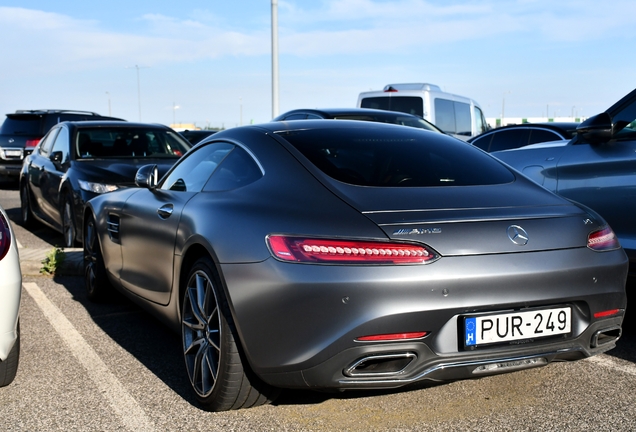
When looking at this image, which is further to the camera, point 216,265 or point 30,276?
point 30,276

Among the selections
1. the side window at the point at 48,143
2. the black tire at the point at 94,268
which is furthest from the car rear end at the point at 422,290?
the side window at the point at 48,143

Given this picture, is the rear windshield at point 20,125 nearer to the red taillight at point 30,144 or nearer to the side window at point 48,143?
the red taillight at point 30,144

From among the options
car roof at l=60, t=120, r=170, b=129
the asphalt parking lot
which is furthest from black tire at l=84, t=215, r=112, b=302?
car roof at l=60, t=120, r=170, b=129

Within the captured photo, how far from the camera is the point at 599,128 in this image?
5508 mm

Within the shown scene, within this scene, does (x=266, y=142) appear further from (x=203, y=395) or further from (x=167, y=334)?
(x=167, y=334)

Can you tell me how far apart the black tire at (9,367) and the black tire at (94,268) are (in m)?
1.89

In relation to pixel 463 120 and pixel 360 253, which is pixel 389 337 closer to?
pixel 360 253

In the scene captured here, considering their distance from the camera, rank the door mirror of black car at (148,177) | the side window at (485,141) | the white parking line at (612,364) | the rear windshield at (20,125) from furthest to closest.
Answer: the rear windshield at (20,125), the side window at (485,141), the door mirror of black car at (148,177), the white parking line at (612,364)

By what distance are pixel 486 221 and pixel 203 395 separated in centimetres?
156

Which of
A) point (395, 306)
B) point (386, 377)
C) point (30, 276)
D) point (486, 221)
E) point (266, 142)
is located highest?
point (266, 142)

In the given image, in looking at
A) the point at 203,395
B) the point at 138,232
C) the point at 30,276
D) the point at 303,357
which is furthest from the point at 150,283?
the point at 30,276

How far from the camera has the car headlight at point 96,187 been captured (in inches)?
333

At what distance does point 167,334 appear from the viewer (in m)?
5.32

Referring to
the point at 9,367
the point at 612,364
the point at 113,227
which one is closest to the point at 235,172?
the point at 9,367
